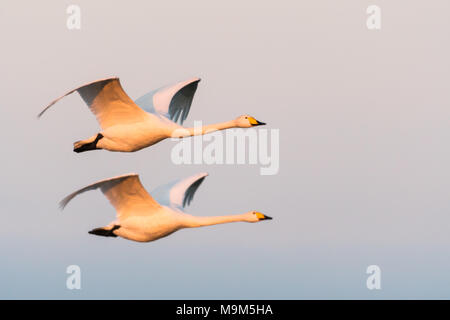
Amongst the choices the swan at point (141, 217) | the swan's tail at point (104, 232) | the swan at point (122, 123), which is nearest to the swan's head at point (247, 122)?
the swan at point (122, 123)

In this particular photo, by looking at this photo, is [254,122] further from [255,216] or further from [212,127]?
[255,216]

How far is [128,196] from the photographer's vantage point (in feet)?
109

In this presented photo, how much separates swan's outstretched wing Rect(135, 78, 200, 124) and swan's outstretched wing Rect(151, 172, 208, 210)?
1751mm

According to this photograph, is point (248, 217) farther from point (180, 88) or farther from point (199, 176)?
point (180, 88)

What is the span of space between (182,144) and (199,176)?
70.0 inches

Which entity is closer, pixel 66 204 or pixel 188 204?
pixel 66 204

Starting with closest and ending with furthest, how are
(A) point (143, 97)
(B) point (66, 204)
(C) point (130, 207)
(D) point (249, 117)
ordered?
(B) point (66, 204)
(C) point (130, 207)
(D) point (249, 117)
(A) point (143, 97)

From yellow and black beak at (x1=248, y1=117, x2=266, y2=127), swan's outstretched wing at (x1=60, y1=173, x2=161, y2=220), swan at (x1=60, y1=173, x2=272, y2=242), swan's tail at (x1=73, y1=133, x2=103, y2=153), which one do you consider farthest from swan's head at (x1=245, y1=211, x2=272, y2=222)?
swan's tail at (x1=73, y1=133, x2=103, y2=153)

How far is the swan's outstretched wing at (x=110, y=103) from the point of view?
34156 millimetres

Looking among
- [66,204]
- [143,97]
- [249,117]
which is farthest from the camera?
[143,97]

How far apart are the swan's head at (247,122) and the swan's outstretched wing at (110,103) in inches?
98.6

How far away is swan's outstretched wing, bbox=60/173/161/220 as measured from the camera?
32625 mm

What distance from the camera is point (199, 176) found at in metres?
36.9
